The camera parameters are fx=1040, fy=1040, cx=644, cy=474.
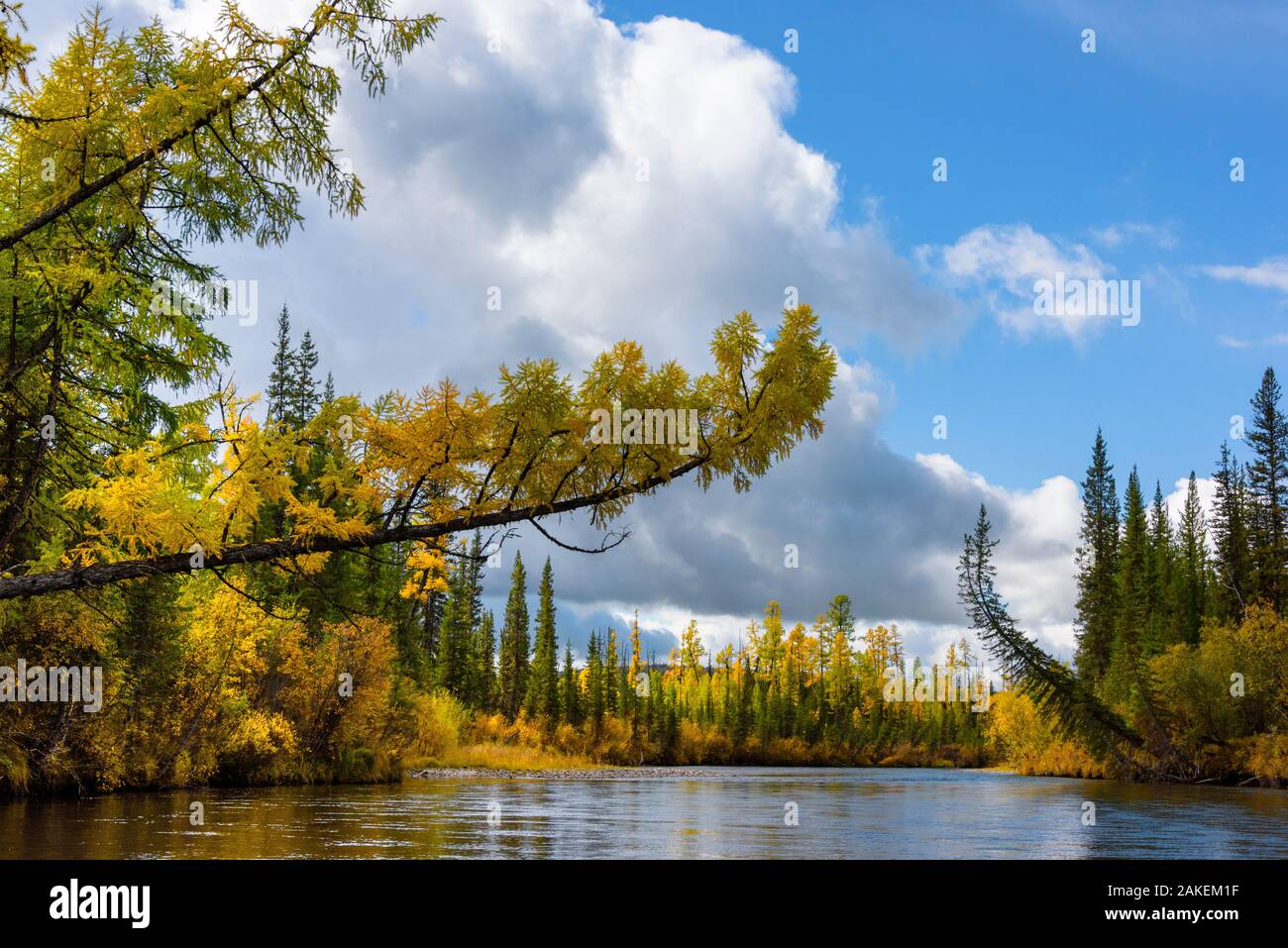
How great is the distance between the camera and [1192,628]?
6650 centimetres

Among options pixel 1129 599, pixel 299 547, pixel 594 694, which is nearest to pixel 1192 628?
pixel 1129 599

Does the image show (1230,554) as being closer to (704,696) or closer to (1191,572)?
(1191,572)

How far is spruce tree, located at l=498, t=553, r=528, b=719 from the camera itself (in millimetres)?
82162

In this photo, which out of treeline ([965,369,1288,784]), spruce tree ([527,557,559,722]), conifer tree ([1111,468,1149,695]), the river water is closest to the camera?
the river water

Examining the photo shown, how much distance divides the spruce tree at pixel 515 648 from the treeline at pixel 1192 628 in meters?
37.4

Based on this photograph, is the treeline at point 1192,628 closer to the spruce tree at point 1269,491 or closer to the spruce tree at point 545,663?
the spruce tree at point 1269,491

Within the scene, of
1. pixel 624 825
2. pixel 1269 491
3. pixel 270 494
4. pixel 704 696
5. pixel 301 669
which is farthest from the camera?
pixel 704 696

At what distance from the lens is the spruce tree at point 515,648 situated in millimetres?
82162

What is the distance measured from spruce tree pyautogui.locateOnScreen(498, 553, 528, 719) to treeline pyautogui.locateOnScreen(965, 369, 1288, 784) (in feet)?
123

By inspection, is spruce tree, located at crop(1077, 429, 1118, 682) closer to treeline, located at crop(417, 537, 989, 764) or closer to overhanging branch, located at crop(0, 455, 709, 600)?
treeline, located at crop(417, 537, 989, 764)

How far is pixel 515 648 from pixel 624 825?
6147cm

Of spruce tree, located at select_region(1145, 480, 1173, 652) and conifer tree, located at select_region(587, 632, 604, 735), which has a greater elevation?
spruce tree, located at select_region(1145, 480, 1173, 652)

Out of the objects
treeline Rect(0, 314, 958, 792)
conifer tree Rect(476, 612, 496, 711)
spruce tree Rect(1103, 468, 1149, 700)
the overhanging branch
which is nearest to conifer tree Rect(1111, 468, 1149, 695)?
spruce tree Rect(1103, 468, 1149, 700)

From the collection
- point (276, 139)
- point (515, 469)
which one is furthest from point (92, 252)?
point (515, 469)
